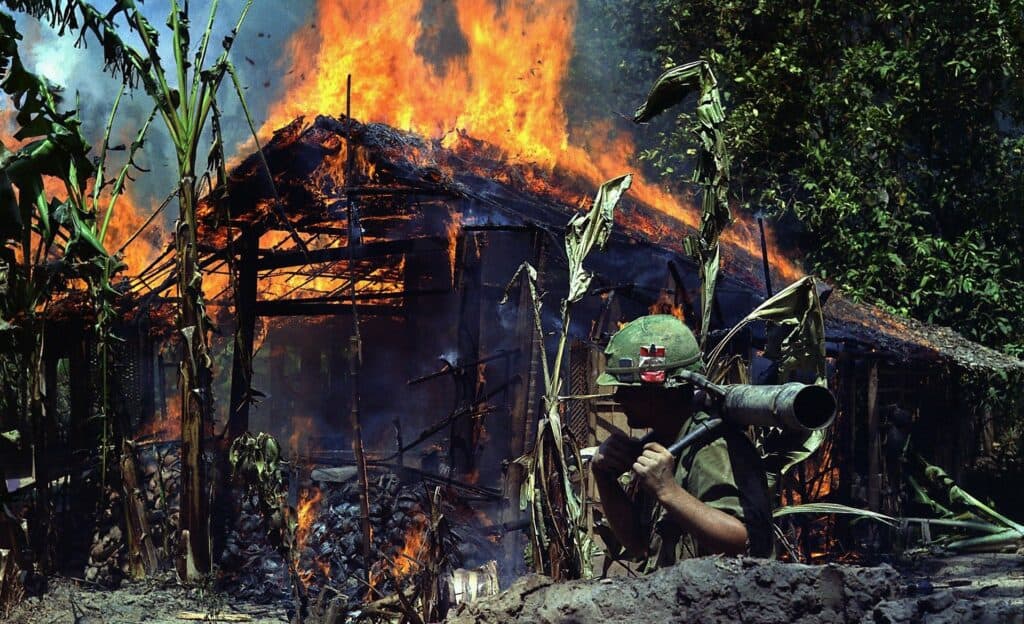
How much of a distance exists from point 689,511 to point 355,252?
28.9 feet

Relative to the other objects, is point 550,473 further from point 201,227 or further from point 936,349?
point 201,227

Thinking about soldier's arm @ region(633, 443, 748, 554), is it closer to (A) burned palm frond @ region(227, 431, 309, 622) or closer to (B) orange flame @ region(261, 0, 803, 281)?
(A) burned palm frond @ region(227, 431, 309, 622)

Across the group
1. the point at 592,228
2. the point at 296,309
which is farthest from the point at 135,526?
the point at 592,228

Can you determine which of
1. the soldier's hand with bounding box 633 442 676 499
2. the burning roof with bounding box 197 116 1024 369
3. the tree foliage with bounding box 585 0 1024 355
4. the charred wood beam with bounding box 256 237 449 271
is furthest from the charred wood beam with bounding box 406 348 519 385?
the soldier's hand with bounding box 633 442 676 499

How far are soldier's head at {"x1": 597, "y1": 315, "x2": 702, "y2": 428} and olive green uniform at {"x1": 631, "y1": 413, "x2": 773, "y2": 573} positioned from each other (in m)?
0.13

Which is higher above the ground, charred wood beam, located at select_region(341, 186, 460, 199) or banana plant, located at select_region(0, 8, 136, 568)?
charred wood beam, located at select_region(341, 186, 460, 199)

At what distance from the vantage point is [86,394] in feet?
40.6

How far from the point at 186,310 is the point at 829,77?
8.83 m

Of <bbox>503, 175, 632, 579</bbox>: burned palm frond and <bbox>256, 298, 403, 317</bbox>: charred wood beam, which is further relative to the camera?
<bbox>256, 298, 403, 317</bbox>: charred wood beam

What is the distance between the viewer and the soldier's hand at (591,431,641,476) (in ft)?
13.2

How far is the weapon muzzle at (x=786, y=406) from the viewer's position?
352cm

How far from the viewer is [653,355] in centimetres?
402

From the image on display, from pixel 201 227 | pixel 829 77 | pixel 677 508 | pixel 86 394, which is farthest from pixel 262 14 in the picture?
pixel 677 508

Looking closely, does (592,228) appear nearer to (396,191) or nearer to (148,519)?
(396,191)
